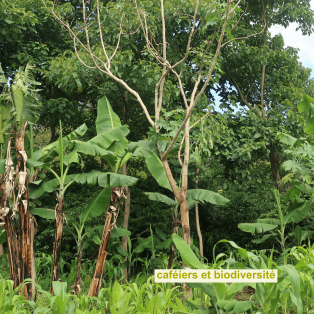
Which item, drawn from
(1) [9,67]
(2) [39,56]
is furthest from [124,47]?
(1) [9,67]

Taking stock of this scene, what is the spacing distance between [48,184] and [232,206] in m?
5.11

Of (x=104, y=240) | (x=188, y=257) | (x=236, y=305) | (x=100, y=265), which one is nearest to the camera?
(x=236, y=305)

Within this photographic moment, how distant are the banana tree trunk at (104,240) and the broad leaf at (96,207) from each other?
0.20m

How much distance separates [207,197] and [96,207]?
6.02 feet

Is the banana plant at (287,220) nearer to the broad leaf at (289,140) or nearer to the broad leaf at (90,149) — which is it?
the broad leaf at (289,140)

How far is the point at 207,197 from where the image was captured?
4902 millimetres

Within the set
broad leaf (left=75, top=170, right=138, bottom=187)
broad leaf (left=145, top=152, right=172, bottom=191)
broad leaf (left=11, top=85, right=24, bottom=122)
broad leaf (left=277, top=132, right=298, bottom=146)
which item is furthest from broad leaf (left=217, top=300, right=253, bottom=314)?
broad leaf (left=11, top=85, right=24, bottom=122)

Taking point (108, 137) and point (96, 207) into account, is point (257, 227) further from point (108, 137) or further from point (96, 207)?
point (108, 137)

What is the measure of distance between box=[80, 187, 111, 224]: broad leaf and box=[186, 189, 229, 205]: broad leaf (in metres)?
1.41

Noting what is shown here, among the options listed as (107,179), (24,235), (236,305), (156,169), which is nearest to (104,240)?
(107,179)

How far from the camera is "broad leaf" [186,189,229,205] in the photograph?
4787 millimetres

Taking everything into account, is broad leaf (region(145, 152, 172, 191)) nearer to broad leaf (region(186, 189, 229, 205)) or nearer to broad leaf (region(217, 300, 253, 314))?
broad leaf (region(186, 189, 229, 205))

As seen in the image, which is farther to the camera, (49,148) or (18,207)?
(49,148)

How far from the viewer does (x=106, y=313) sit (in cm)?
366
